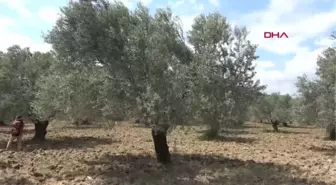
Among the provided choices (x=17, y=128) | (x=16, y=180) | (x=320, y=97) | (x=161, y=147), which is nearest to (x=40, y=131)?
(x=17, y=128)

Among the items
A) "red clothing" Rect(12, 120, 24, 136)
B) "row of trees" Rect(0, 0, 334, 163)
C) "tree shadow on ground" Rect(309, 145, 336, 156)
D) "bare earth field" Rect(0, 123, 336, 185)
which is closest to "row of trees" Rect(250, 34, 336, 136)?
"tree shadow on ground" Rect(309, 145, 336, 156)

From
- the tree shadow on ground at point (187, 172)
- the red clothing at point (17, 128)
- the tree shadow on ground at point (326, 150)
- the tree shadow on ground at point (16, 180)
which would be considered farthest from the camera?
the tree shadow on ground at point (326, 150)

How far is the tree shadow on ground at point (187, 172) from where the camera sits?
13.9 meters

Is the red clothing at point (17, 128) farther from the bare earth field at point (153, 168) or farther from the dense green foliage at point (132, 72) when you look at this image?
the dense green foliage at point (132, 72)

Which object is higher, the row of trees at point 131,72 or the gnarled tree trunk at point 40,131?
the row of trees at point 131,72

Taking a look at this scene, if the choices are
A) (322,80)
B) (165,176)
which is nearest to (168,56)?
(165,176)

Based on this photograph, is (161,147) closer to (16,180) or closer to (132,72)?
(132,72)

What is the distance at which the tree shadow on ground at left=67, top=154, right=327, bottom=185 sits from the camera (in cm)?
1394

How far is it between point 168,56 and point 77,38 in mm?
3329

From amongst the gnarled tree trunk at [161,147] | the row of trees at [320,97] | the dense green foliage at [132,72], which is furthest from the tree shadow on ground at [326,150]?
the gnarled tree trunk at [161,147]

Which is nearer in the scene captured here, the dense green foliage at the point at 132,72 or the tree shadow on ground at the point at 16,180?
the tree shadow on ground at the point at 16,180

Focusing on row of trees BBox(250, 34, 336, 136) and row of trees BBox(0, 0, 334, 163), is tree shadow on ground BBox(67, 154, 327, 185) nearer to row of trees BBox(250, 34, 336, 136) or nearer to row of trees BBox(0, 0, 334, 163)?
row of trees BBox(0, 0, 334, 163)

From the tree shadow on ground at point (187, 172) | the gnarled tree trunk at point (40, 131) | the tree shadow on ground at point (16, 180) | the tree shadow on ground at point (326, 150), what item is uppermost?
the gnarled tree trunk at point (40, 131)

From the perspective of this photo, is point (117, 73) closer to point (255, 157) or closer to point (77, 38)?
point (77, 38)
